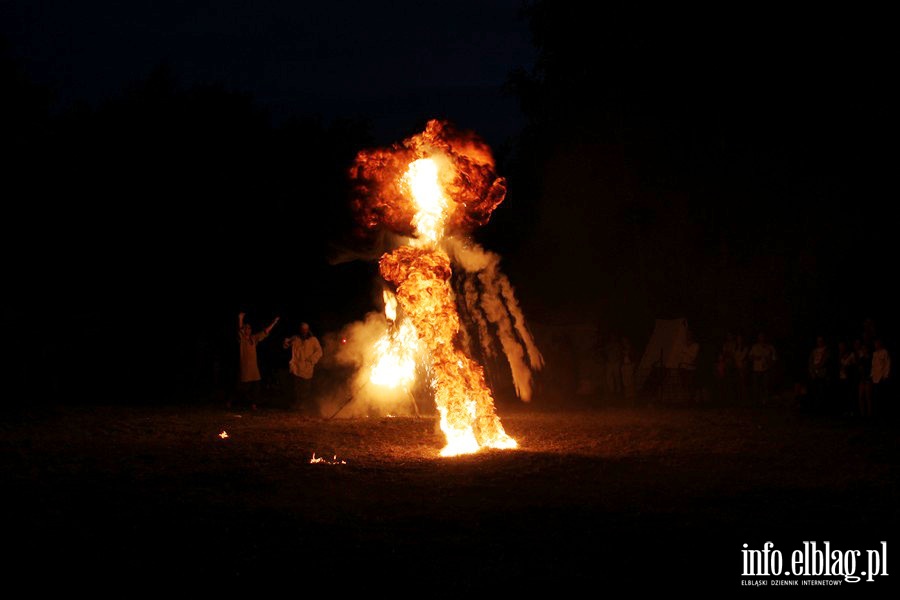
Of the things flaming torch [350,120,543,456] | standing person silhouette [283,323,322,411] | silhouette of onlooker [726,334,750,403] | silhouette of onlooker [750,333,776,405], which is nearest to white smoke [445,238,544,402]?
flaming torch [350,120,543,456]

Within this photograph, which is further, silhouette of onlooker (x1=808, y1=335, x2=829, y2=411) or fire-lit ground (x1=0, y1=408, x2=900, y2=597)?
silhouette of onlooker (x1=808, y1=335, x2=829, y2=411)

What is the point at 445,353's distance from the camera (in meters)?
12.8

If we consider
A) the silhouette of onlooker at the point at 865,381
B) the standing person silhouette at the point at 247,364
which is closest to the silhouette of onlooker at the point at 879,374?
the silhouette of onlooker at the point at 865,381

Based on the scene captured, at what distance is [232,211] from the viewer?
1128 inches

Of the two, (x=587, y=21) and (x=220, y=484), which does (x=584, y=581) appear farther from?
(x=587, y=21)

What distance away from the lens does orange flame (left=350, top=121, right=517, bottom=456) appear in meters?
12.7

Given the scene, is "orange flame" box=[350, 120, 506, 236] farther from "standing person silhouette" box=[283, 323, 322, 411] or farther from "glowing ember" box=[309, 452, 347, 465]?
"standing person silhouette" box=[283, 323, 322, 411]

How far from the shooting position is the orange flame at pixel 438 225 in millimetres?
12680

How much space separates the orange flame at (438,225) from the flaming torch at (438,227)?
0.01 meters

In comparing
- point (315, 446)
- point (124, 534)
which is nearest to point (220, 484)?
point (124, 534)

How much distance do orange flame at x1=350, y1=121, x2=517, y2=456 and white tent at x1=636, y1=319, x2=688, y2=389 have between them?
380 inches

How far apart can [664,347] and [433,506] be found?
14784mm

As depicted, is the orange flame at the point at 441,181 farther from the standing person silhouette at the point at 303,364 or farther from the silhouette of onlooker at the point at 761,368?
the silhouette of onlooker at the point at 761,368

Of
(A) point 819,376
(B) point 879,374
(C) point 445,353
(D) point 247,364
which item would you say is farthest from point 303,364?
(B) point 879,374
